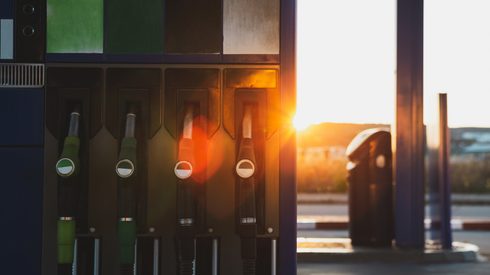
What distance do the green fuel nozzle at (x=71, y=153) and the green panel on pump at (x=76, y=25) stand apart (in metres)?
0.27

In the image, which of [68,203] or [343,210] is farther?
[343,210]

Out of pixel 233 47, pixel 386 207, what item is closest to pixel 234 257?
pixel 233 47

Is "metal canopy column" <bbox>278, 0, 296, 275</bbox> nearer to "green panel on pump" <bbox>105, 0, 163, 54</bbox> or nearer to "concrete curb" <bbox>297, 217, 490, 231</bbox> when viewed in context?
"green panel on pump" <bbox>105, 0, 163, 54</bbox>

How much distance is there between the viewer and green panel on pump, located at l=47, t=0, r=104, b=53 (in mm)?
3553

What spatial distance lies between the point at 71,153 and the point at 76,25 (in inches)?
19.8

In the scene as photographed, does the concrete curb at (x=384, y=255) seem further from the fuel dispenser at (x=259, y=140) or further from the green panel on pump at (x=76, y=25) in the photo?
the green panel on pump at (x=76, y=25)

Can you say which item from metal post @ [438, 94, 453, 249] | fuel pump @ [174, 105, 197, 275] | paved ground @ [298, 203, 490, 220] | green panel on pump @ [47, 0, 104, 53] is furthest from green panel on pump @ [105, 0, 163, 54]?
paved ground @ [298, 203, 490, 220]

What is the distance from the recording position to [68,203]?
11.4 ft

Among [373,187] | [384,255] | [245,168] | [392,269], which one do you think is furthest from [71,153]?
[373,187]

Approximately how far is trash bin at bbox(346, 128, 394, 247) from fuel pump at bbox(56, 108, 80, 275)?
6.68m

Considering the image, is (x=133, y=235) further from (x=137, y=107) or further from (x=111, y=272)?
(x=137, y=107)

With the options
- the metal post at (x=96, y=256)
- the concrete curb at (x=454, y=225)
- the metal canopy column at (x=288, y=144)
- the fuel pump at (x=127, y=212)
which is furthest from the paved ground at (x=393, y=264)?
the fuel pump at (x=127, y=212)

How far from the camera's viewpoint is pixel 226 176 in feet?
11.8

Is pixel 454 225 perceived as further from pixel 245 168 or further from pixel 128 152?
pixel 128 152
